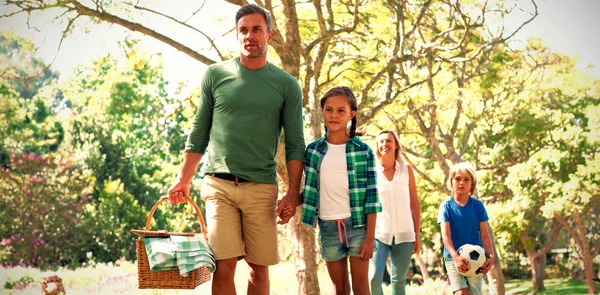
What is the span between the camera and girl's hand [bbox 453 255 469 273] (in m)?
4.37

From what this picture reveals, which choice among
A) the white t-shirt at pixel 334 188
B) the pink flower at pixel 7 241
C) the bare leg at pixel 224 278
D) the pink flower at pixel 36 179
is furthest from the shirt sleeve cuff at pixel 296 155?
the pink flower at pixel 7 241

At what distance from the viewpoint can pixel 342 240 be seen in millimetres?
3209

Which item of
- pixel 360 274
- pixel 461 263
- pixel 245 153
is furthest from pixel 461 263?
pixel 245 153

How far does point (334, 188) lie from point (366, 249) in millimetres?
328

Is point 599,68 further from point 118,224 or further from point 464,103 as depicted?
point 118,224

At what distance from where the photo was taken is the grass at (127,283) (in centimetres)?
1343

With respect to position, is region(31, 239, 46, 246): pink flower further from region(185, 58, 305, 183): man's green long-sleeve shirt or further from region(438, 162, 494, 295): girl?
region(185, 58, 305, 183): man's green long-sleeve shirt

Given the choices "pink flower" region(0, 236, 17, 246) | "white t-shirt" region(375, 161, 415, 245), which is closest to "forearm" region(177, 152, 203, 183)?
"white t-shirt" region(375, 161, 415, 245)

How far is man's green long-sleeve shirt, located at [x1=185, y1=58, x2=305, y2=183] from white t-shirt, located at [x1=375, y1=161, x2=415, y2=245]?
4.40ft

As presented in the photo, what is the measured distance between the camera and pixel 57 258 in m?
21.2

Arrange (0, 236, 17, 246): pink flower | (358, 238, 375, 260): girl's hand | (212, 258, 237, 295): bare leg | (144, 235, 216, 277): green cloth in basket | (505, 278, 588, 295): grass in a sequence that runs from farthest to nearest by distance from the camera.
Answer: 1. (505, 278, 588, 295): grass
2. (0, 236, 17, 246): pink flower
3. (358, 238, 375, 260): girl's hand
4. (212, 258, 237, 295): bare leg
5. (144, 235, 216, 277): green cloth in basket

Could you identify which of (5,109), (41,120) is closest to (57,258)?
(5,109)

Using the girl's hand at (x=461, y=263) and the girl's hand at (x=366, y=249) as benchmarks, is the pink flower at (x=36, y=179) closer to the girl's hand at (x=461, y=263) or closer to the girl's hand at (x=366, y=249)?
the girl's hand at (x=461, y=263)

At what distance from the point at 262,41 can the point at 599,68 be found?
60.1 feet
